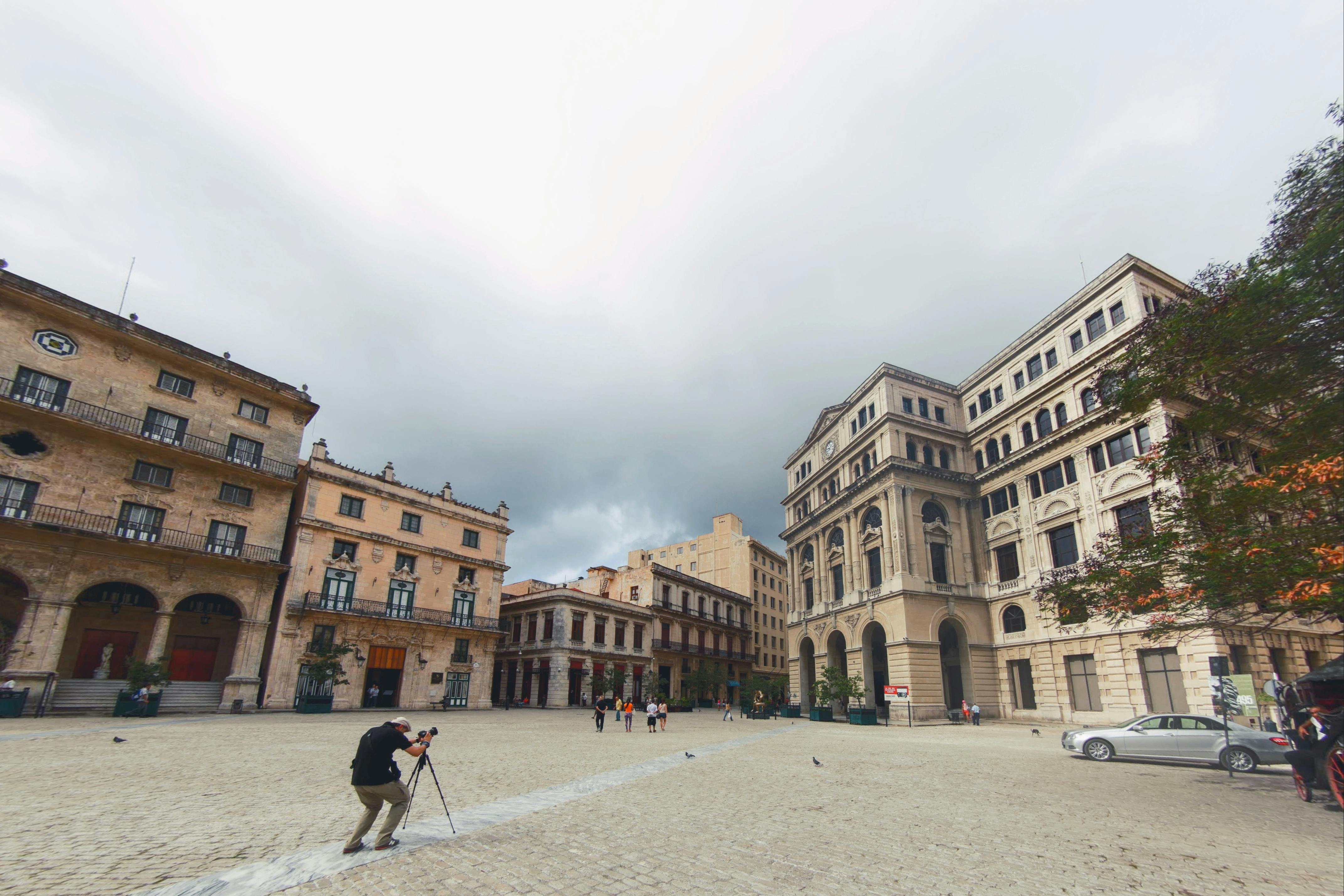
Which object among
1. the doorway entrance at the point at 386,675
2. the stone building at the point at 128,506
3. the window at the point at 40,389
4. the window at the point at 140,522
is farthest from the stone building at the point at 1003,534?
the window at the point at 40,389

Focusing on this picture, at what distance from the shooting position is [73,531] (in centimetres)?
2509

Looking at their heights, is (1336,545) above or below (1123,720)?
above

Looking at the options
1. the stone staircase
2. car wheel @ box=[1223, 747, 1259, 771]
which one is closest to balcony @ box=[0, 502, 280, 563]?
the stone staircase

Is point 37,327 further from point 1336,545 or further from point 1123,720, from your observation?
point 1123,720

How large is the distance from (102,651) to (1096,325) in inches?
2062

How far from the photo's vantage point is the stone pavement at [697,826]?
6.18 metres

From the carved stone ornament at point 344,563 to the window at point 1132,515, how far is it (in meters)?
40.1

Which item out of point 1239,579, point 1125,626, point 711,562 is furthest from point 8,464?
point 711,562

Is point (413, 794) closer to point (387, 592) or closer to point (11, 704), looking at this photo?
point (11, 704)

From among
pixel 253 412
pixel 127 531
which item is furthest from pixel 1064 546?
pixel 127 531

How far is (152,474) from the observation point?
2886 cm

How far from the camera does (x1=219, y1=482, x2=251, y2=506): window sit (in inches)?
1215

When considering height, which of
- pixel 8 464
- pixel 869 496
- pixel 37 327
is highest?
pixel 37 327

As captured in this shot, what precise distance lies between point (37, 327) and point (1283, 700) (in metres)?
44.3
